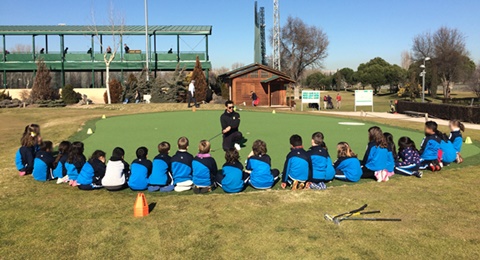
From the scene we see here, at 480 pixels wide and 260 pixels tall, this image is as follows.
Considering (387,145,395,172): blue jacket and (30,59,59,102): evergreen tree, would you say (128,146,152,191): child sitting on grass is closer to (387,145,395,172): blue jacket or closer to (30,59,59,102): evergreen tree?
(387,145,395,172): blue jacket

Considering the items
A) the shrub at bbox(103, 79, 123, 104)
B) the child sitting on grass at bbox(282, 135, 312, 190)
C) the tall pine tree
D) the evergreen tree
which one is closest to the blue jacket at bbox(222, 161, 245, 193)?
the child sitting on grass at bbox(282, 135, 312, 190)

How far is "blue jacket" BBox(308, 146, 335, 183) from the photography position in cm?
753

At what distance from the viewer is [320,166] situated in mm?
7527

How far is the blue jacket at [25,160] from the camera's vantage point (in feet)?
28.5

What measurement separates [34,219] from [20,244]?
3.15ft

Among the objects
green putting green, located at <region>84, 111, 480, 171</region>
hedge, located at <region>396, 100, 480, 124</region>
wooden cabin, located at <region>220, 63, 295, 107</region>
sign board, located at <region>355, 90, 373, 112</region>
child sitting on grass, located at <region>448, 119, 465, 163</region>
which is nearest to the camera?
child sitting on grass, located at <region>448, 119, 465, 163</region>

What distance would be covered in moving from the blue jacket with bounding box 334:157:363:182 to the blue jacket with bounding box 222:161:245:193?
2300 mm

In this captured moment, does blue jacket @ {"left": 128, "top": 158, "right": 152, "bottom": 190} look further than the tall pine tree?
No

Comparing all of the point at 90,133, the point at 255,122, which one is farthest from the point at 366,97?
the point at 90,133

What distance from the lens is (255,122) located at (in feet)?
63.1

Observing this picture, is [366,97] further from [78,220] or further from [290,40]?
[290,40]

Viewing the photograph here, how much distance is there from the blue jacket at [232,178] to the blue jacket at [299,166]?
102 centimetres

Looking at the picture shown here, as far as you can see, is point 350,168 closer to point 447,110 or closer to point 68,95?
point 447,110

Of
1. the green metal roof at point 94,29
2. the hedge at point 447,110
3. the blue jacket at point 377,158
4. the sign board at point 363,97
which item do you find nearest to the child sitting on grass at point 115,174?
the blue jacket at point 377,158
